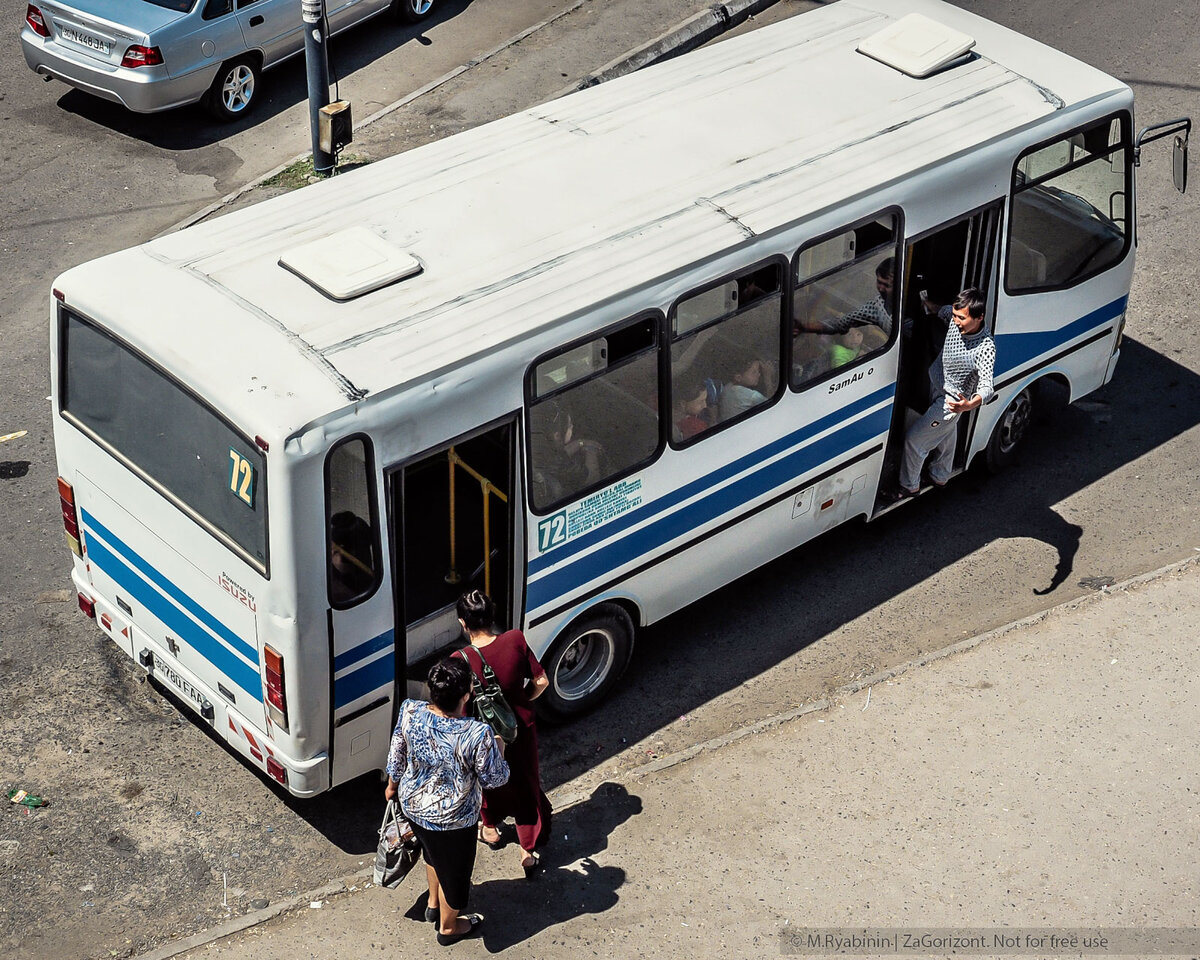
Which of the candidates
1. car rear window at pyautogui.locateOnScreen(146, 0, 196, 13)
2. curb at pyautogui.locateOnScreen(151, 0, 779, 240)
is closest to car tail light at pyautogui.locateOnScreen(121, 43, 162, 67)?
car rear window at pyautogui.locateOnScreen(146, 0, 196, 13)

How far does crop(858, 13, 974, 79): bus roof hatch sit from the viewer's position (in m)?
8.85

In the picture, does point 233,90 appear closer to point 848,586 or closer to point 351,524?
point 848,586

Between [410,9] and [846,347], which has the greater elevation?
[846,347]

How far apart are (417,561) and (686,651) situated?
7.01 ft

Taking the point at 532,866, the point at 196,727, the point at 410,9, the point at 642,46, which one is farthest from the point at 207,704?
the point at 410,9

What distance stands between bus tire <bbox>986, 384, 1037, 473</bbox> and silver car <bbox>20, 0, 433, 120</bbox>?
8.27 meters

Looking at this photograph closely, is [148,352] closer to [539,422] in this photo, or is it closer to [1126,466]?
[539,422]

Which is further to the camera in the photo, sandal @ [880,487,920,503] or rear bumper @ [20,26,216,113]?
rear bumper @ [20,26,216,113]

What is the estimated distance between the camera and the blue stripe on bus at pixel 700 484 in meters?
7.42

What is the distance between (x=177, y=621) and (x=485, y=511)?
1.63m

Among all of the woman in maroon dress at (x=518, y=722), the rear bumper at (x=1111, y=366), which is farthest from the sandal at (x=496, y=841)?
the rear bumper at (x=1111, y=366)

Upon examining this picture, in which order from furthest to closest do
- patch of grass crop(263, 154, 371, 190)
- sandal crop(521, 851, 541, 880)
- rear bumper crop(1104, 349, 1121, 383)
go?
patch of grass crop(263, 154, 371, 190) → rear bumper crop(1104, 349, 1121, 383) → sandal crop(521, 851, 541, 880)

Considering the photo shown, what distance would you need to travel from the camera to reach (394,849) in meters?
6.62

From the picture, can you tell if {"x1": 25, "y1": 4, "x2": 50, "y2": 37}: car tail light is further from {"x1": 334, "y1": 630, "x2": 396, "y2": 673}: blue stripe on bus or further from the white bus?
{"x1": 334, "y1": 630, "x2": 396, "y2": 673}: blue stripe on bus
